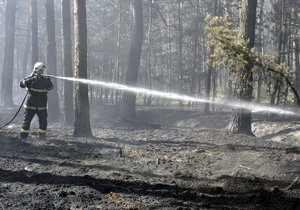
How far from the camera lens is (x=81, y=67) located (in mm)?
12359

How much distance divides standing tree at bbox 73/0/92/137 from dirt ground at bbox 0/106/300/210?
74 centimetres

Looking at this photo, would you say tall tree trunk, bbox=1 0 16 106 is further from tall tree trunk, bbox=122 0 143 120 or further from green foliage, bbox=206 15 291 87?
green foliage, bbox=206 15 291 87

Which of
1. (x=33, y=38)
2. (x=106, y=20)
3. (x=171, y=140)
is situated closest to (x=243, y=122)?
(x=171, y=140)

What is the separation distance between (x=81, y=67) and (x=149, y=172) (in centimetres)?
577

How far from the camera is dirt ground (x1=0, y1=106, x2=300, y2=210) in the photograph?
5535 millimetres

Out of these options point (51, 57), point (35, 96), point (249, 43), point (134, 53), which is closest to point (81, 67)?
point (35, 96)

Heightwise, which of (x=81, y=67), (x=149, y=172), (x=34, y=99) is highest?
(x=81, y=67)

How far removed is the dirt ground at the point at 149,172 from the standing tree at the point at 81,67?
2.44ft

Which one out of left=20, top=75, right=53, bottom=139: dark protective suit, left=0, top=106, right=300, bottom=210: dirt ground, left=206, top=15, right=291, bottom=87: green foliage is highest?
left=206, top=15, right=291, bottom=87: green foliage

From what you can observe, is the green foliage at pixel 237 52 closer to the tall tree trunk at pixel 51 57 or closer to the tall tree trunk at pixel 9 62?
the tall tree trunk at pixel 51 57

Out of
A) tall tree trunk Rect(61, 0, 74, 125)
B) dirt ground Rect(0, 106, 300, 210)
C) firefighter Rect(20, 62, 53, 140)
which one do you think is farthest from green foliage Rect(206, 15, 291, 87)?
tall tree trunk Rect(61, 0, 74, 125)

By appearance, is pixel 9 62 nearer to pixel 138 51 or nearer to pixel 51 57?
pixel 51 57

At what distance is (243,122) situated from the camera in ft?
41.9

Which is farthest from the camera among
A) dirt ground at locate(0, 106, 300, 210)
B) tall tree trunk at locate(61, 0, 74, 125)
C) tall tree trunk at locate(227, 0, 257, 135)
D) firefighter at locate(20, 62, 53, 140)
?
tall tree trunk at locate(61, 0, 74, 125)
